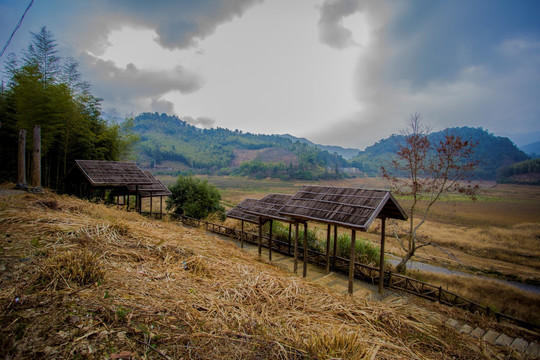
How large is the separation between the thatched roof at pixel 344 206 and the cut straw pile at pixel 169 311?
2979mm

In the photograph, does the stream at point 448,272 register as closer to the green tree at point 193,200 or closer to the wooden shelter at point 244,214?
the wooden shelter at point 244,214

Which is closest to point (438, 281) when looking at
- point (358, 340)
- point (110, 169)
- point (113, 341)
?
point (358, 340)

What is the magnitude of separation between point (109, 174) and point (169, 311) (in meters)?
12.9

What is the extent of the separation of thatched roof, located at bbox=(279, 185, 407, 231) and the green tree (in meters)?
12.0

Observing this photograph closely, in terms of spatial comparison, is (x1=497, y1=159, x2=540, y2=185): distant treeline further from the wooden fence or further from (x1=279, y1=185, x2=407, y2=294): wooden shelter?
(x1=279, y1=185, x2=407, y2=294): wooden shelter

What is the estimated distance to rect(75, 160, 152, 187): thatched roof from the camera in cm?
1238

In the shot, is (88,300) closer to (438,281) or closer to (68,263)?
(68,263)

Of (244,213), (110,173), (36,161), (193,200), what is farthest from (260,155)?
(36,161)

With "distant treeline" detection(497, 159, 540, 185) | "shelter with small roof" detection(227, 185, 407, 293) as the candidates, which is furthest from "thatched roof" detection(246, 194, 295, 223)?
"distant treeline" detection(497, 159, 540, 185)

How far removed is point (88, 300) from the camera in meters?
2.52

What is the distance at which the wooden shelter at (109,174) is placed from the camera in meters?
12.3

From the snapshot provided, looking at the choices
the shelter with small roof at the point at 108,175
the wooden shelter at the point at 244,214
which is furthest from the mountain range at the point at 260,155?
the shelter with small roof at the point at 108,175

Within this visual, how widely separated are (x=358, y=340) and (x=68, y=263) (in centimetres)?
338

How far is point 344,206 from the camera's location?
756 centimetres
